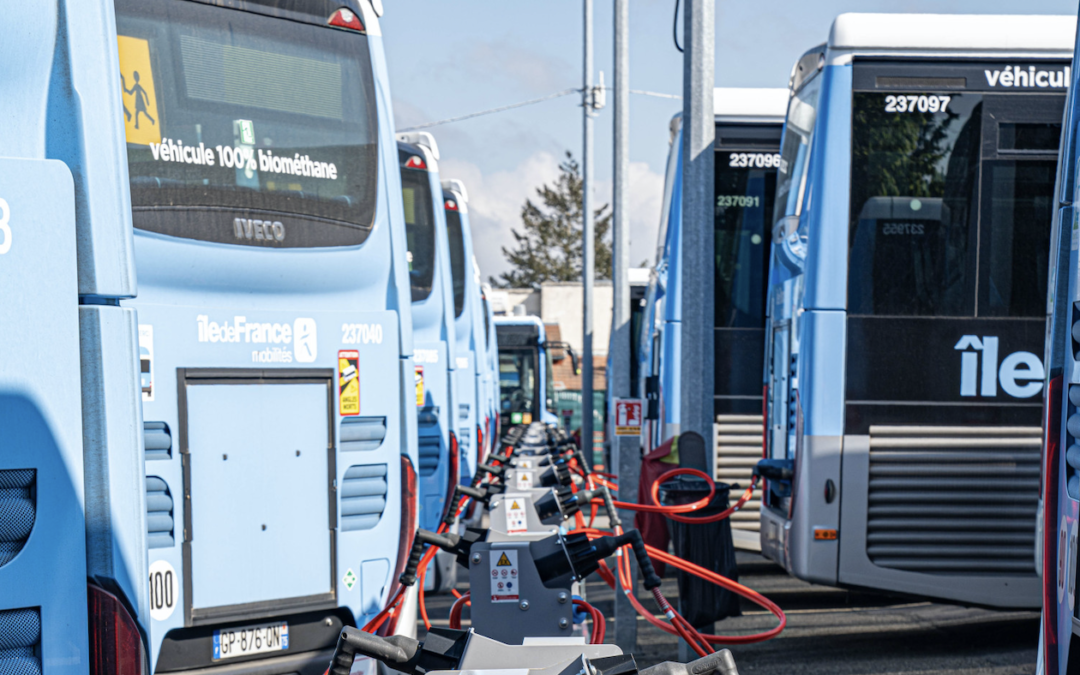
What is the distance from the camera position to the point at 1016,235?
6543 mm

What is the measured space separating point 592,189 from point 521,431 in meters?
6.28

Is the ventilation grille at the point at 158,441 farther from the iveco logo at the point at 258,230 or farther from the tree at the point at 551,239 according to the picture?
the tree at the point at 551,239

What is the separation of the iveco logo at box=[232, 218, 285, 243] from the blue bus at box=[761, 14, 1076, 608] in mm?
3257

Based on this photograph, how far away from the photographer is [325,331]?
16.9 ft

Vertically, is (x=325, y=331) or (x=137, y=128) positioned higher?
(x=137, y=128)

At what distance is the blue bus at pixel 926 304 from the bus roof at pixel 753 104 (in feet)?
8.98

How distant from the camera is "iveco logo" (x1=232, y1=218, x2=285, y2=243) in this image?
4.95 m

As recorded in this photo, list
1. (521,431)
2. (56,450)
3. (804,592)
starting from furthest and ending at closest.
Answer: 1. (521,431)
2. (804,592)
3. (56,450)

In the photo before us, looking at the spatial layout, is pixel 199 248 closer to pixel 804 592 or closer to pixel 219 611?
pixel 219 611

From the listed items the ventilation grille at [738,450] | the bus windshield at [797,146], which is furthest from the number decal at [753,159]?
the ventilation grille at [738,450]

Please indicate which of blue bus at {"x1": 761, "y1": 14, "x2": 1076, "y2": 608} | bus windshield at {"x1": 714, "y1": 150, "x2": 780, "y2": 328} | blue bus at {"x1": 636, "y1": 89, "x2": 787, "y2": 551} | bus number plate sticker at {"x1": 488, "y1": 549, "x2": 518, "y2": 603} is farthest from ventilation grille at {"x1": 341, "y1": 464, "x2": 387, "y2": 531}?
bus windshield at {"x1": 714, "y1": 150, "x2": 780, "y2": 328}

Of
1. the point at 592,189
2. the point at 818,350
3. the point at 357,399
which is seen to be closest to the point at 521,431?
the point at 592,189

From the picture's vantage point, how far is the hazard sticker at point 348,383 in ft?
17.1

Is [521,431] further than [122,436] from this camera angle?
Yes
